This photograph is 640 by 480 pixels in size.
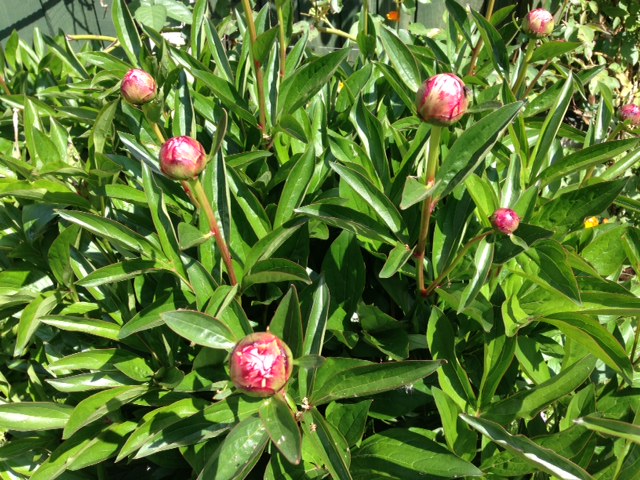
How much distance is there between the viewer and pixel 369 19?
1.34m

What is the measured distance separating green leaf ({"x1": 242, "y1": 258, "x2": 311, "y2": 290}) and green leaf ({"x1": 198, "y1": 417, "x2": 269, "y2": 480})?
194mm

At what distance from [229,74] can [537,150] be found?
1.96 ft

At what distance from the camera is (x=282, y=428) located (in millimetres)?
608

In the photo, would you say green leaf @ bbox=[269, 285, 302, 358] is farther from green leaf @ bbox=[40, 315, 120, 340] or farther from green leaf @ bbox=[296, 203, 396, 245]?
green leaf @ bbox=[40, 315, 120, 340]

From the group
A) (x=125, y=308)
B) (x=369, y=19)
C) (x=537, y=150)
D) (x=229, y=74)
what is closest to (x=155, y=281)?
(x=125, y=308)

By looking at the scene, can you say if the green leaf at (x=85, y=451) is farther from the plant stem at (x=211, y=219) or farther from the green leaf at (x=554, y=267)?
the green leaf at (x=554, y=267)

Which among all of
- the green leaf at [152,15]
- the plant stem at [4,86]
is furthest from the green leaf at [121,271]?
the green leaf at [152,15]

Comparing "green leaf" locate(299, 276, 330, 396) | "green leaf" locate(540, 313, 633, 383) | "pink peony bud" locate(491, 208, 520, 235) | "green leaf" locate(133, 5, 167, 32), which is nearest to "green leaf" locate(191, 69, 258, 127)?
"green leaf" locate(299, 276, 330, 396)

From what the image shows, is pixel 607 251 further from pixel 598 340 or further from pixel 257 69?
pixel 257 69

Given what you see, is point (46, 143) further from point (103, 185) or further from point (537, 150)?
point (537, 150)

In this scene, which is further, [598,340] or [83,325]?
[83,325]

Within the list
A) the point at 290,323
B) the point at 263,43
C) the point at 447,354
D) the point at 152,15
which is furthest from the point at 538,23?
the point at 152,15

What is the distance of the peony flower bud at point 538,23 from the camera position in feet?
3.44

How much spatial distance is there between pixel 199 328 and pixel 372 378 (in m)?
0.22
